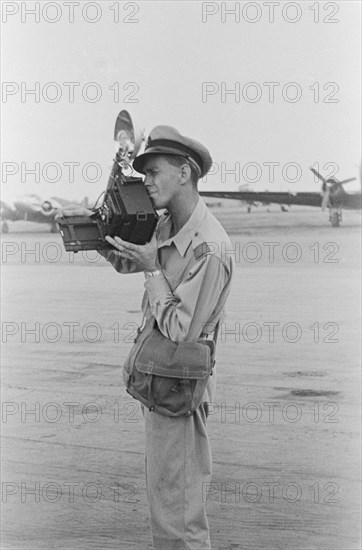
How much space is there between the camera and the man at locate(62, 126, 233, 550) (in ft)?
9.14

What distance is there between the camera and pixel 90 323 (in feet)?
35.2

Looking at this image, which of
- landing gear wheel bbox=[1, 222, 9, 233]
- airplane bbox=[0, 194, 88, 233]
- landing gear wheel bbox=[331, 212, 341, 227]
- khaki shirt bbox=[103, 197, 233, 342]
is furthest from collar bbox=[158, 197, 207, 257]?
landing gear wheel bbox=[1, 222, 9, 233]

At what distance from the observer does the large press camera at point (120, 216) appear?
273cm

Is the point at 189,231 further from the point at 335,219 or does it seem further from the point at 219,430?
the point at 335,219

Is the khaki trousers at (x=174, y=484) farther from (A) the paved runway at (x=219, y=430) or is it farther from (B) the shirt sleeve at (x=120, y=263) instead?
(B) the shirt sleeve at (x=120, y=263)

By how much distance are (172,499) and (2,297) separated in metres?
10.6

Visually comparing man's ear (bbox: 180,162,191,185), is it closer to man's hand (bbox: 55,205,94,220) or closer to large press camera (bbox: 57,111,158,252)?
large press camera (bbox: 57,111,158,252)

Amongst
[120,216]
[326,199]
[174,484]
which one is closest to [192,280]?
[120,216]

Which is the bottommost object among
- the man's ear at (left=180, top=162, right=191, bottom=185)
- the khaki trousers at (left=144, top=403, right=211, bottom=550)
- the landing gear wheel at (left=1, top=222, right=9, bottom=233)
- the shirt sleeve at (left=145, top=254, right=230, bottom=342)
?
the landing gear wheel at (left=1, top=222, right=9, bottom=233)

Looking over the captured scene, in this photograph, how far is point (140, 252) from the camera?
278cm

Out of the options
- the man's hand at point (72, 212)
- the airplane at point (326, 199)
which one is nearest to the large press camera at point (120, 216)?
the man's hand at point (72, 212)

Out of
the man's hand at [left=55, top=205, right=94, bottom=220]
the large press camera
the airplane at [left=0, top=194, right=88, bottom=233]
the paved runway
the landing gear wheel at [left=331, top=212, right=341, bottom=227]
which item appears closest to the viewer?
the large press camera

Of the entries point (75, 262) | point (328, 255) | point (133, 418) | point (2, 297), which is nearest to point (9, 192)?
point (75, 262)

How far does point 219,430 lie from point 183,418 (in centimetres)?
279
